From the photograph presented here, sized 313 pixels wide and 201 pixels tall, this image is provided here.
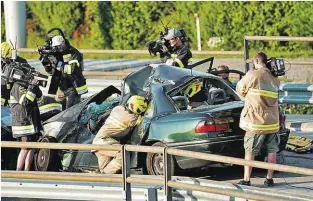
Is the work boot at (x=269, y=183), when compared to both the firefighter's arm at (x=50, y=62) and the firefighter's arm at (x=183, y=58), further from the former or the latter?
the firefighter's arm at (x=50, y=62)

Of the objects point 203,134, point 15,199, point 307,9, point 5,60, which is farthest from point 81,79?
point 307,9

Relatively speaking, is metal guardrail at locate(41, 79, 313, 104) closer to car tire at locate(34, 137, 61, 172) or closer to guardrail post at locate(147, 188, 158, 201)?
car tire at locate(34, 137, 61, 172)

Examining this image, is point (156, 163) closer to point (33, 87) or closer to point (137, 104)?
point (137, 104)

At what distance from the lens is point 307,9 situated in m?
22.8

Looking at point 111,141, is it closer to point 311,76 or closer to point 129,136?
point 129,136

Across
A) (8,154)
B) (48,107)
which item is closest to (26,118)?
(8,154)

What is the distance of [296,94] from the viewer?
47.1 feet

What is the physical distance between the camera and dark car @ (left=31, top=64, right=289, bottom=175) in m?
10.6

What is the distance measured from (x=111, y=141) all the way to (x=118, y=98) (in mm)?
1169

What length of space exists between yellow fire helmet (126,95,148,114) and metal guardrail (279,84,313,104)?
3.91 meters

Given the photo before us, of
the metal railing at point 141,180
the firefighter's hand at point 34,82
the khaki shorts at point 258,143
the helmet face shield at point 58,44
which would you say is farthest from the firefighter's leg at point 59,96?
the khaki shorts at point 258,143

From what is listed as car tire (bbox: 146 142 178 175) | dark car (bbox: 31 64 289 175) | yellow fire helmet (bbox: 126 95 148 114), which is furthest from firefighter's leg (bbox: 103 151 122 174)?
yellow fire helmet (bbox: 126 95 148 114)

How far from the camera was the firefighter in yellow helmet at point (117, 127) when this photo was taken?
35.7ft

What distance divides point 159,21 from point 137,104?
14.6m
